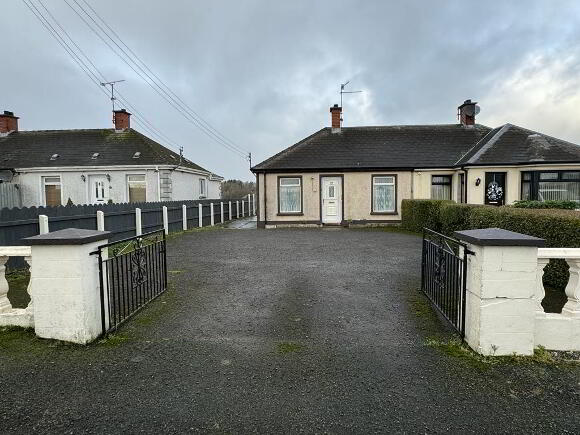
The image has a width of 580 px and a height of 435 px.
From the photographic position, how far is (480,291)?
3484 mm

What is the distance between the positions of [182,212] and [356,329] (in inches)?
529

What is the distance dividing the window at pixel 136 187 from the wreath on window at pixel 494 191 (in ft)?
54.9

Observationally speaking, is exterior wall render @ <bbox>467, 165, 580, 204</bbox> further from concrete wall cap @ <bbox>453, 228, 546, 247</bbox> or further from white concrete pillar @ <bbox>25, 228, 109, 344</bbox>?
white concrete pillar @ <bbox>25, 228, 109, 344</bbox>

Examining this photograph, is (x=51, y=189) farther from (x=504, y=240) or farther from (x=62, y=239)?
(x=504, y=240)

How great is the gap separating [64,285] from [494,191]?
16.3m

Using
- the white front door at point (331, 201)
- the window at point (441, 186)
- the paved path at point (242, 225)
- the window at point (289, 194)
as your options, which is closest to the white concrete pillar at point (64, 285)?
the paved path at point (242, 225)

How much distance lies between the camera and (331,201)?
58.8 feet

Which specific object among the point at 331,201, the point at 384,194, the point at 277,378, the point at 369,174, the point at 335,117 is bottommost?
the point at 277,378

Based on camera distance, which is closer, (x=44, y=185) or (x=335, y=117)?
(x=44, y=185)

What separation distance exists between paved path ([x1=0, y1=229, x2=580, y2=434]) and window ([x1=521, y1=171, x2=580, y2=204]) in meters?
12.4

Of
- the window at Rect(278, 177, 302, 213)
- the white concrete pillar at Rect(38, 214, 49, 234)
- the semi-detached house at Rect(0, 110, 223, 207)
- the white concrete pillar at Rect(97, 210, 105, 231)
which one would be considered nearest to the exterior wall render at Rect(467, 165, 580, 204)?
the window at Rect(278, 177, 302, 213)

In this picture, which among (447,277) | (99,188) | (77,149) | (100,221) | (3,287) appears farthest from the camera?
(77,149)

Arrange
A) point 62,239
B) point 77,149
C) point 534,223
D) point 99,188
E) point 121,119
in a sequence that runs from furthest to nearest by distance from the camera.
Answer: point 121,119
point 77,149
point 99,188
point 534,223
point 62,239

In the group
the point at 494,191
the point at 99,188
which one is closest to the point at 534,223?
the point at 494,191
